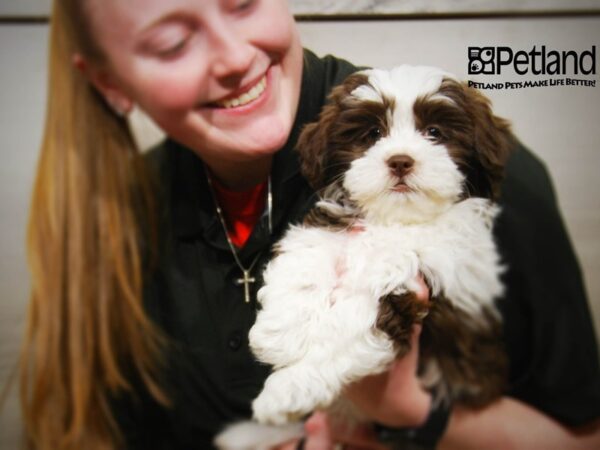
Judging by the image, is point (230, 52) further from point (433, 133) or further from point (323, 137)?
point (433, 133)

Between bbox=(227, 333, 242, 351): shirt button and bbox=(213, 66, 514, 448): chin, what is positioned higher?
bbox=(213, 66, 514, 448): chin

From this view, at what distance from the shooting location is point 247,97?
1077 millimetres

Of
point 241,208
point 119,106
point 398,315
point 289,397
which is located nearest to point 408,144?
point 398,315

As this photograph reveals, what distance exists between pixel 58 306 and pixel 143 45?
2.13 feet

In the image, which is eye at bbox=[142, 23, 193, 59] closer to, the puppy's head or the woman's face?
the woman's face

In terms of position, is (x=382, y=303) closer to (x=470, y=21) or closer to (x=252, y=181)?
(x=252, y=181)

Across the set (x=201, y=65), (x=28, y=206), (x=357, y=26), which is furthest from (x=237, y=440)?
(x=357, y=26)

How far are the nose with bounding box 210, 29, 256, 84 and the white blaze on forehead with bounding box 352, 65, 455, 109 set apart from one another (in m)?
0.24

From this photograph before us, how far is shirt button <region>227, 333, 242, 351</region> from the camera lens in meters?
1.20

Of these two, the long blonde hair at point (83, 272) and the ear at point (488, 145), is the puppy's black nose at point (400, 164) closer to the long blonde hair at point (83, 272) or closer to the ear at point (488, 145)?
the ear at point (488, 145)

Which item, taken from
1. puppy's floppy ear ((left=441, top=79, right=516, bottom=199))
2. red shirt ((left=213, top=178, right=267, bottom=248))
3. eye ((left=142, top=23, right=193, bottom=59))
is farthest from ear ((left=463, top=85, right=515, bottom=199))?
eye ((left=142, top=23, right=193, bottom=59))

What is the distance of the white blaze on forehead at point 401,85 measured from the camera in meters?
1.03

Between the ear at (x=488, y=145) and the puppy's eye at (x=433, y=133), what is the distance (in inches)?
3.1

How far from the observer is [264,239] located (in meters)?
1.21
